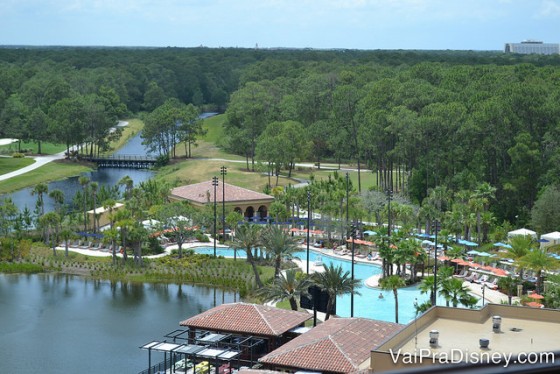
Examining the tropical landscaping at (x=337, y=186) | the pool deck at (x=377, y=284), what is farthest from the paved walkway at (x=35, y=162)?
the pool deck at (x=377, y=284)

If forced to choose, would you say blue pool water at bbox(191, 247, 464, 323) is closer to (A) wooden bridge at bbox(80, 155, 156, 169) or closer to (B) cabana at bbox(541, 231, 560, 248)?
(B) cabana at bbox(541, 231, 560, 248)

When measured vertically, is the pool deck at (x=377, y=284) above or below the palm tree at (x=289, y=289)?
below

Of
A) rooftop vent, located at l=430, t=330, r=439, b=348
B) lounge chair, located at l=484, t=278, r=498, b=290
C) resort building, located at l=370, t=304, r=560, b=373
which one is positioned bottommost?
lounge chair, located at l=484, t=278, r=498, b=290

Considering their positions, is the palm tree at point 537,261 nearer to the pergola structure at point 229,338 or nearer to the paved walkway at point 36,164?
the pergola structure at point 229,338

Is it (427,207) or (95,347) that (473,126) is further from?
(95,347)

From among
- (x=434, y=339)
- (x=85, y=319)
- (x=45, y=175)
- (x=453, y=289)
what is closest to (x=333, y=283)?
(x=453, y=289)

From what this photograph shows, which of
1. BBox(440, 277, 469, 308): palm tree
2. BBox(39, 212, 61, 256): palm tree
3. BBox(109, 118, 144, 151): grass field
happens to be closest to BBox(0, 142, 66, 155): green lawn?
BBox(109, 118, 144, 151): grass field

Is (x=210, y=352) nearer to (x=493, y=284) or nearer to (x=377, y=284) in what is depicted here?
(x=377, y=284)
